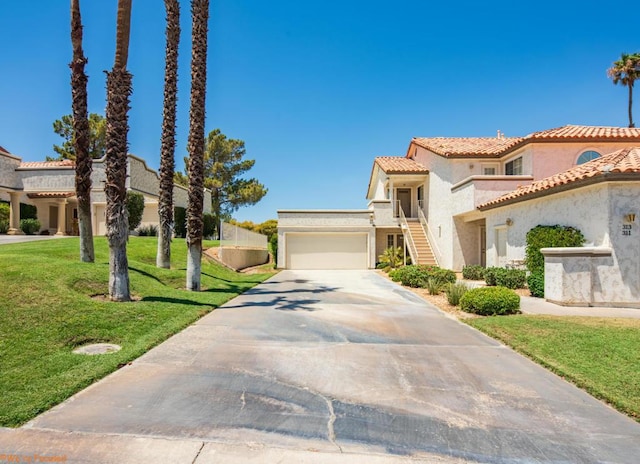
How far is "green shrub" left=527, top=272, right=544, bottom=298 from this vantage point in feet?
40.1

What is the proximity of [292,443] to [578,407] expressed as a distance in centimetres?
340

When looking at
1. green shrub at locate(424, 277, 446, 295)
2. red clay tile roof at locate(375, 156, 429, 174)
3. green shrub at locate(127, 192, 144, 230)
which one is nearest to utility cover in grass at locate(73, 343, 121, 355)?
green shrub at locate(424, 277, 446, 295)

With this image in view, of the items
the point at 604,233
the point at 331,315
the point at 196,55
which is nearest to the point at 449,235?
the point at 604,233

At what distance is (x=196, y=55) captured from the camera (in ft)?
40.6

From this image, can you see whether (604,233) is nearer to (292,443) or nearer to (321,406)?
(321,406)

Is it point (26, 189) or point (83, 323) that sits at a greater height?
point (26, 189)

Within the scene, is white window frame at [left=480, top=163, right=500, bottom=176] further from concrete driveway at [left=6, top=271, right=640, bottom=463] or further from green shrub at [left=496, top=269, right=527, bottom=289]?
concrete driveway at [left=6, top=271, right=640, bottom=463]

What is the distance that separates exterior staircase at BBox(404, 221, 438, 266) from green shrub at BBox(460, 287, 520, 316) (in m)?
12.3

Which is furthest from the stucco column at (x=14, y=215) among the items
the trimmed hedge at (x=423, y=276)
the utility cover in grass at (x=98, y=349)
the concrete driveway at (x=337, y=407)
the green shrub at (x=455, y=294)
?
the green shrub at (x=455, y=294)

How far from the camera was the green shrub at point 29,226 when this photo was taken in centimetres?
2411

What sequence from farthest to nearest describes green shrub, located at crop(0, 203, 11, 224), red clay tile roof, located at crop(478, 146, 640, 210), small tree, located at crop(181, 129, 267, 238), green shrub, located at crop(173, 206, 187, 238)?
small tree, located at crop(181, 129, 267, 238), green shrub, located at crop(173, 206, 187, 238), green shrub, located at crop(0, 203, 11, 224), red clay tile roof, located at crop(478, 146, 640, 210)

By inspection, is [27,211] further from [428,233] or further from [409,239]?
[428,233]

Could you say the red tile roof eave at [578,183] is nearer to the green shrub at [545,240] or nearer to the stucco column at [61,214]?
the green shrub at [545,240]

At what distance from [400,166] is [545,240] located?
14295mm
